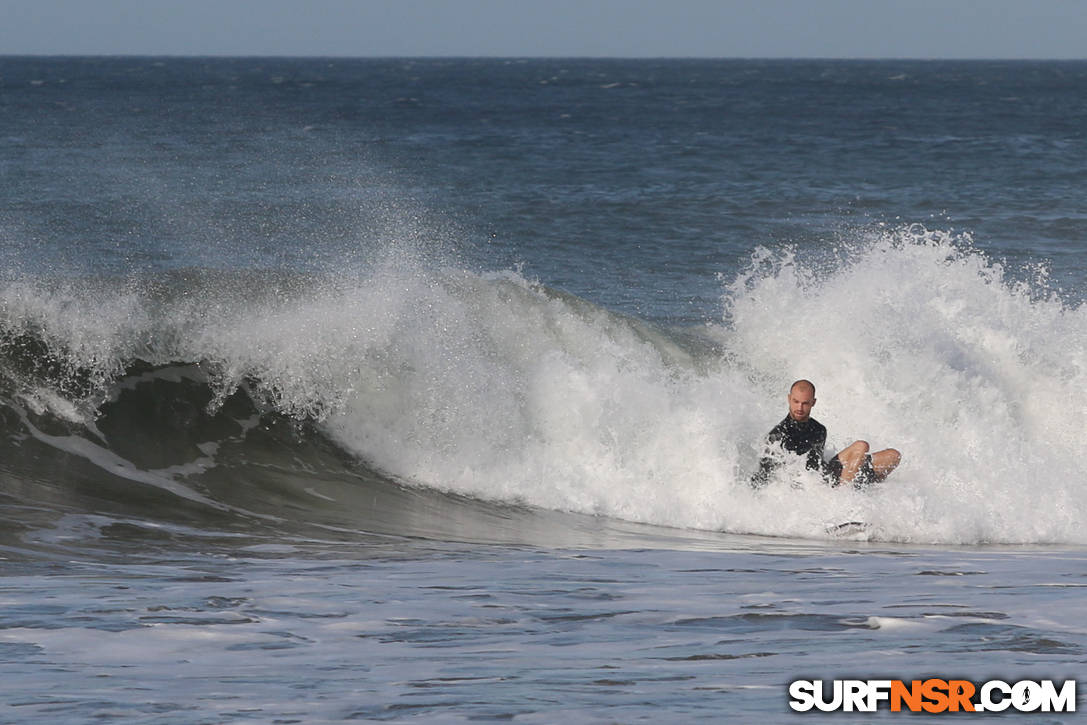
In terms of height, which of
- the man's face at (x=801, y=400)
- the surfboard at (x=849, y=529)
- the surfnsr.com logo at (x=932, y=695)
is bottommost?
the surfnsr.com logo at (x=932, y=695)

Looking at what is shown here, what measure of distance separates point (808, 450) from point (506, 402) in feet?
8.15

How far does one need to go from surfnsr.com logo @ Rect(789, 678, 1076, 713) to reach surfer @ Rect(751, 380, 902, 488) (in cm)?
440

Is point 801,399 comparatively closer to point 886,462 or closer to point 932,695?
point 886,462

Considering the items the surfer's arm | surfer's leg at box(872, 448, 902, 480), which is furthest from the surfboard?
surfer's leg at box(872, 448, 902, 480)

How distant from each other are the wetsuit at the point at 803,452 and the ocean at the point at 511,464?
0.15 metres

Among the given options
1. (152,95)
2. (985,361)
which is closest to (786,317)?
(985,361)

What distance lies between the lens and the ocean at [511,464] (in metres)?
4.82

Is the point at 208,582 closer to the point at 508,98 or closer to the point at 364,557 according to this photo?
the point at 364,557

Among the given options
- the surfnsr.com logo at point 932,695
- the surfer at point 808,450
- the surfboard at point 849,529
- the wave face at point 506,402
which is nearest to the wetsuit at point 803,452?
the surfer at point 808,450

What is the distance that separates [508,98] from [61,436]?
66494 millimetres

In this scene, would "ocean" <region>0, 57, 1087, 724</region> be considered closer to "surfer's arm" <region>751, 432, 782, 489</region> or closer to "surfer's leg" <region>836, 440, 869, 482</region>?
"surfer's arm" <region>751, 432, 782, 489</region>

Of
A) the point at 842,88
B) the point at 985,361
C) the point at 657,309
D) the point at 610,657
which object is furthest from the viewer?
the point at 842,88

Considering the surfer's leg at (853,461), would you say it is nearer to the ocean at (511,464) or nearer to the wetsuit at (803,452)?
the wetsuit at (803,452)

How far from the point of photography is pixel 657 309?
16281 millimetres
